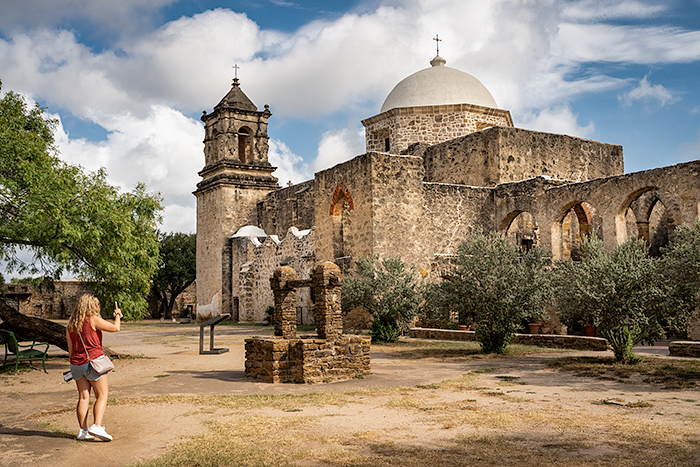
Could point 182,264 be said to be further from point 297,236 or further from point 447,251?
point 447,251

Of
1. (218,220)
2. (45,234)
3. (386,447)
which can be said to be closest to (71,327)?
(386,447)

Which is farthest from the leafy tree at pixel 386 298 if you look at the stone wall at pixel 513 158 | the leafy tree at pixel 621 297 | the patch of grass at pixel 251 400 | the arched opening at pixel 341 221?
the patch of grass at pixel 251 400

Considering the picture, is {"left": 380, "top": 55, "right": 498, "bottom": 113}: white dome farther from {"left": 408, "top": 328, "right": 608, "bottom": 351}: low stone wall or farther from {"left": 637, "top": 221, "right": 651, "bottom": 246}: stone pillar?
{"left": 408, "top": 328, "right": 608, "bottom": 351}: low stone wall

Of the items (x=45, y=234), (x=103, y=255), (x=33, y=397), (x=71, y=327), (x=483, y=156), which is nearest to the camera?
(x=71, y=327)

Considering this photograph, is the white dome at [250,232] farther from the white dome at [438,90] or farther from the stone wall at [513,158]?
the stone wall at [513,158]

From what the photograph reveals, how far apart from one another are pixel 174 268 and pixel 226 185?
945cm

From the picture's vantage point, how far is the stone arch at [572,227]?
18906mm

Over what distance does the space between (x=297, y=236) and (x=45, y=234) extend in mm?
15092

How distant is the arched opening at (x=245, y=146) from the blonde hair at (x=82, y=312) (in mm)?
25572

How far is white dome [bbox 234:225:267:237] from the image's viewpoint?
2906 cm

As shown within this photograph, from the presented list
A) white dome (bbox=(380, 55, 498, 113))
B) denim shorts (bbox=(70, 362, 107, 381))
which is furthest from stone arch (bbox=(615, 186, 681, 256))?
denim shorts (bbox=(70, 362, 107, 381))

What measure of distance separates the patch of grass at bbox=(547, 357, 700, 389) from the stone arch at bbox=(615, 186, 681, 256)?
2.44m

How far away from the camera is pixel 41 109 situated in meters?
12.5

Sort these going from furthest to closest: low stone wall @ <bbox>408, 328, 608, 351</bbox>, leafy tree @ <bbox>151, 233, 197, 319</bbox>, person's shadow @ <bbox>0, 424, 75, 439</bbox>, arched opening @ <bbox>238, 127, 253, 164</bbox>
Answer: leafy tree @ <bbox>151, 233, 197, 319</bbox> → arched opening @ <bbox>238, 127, 253, 164</bbox> → low stone wall @ <bbox>408, 328, 608, 351</bbox> → person's shadow @ <bbox>0, 424, 75, 439</bbox>
